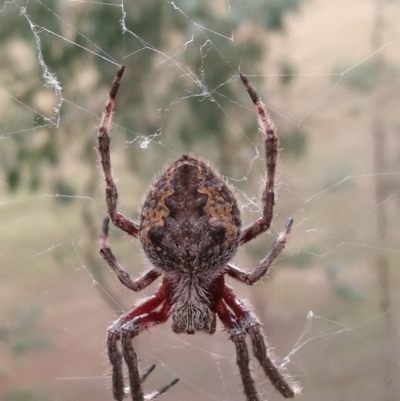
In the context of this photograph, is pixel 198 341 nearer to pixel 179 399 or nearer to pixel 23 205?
pixel 179 399

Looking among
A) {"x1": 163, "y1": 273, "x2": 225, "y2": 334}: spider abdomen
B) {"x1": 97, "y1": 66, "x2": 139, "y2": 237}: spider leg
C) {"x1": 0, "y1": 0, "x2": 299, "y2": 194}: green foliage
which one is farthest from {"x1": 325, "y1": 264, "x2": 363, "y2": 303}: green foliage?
{"x1": 97, "y1": 66, "x2": 139, "y2": 237}: spider leg

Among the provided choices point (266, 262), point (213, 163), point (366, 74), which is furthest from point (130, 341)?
point (366, 74)

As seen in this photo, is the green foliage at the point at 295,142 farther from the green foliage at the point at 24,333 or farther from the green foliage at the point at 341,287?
the green foliage at the point at 24,333

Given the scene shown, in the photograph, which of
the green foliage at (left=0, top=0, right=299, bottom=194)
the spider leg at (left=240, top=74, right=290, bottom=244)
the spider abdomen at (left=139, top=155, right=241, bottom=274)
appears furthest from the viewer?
the green foliage at (left=0, top=0, right=299, bottom=194)

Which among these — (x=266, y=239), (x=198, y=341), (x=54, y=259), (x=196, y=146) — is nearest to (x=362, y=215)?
(x=266, y=239)

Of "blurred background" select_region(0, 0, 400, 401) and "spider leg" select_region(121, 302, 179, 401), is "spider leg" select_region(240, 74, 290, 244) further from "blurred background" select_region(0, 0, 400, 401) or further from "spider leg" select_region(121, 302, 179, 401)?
"blurred background" select_region(0, 0, 400, 401)

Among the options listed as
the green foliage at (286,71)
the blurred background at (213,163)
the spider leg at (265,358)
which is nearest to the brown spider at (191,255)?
the spider leg at (265,358)
